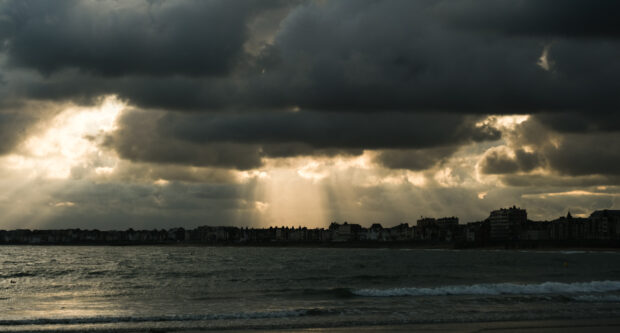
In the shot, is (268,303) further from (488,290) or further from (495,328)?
(488,290)

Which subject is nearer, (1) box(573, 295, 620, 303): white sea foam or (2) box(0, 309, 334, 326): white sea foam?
(2) box(0, 309, 334, 326): white sea foam

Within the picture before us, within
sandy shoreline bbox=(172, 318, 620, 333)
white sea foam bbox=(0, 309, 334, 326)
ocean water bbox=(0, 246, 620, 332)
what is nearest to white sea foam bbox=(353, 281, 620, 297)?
ocean water bbox=(0, 246, 620, 332)

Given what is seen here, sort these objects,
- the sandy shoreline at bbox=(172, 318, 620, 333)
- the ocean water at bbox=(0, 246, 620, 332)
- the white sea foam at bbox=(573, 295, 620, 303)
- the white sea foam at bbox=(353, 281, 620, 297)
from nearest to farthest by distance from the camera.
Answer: the sandy shoreline at bbox=(172, 318, 620, 333) < the ocean water at bbox=(0, 246, 620, 332) < the white sea foam at bbox=(573, 295, 620, 303) < the white sea foam at bbox=(353, 281, 620, 297)

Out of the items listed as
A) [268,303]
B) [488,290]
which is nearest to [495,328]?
[268,303]

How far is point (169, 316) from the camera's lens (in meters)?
35.4

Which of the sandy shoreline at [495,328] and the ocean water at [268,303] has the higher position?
the sandy shoreline at [495,328]

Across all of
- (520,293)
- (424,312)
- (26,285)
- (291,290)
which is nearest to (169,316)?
(424,312)

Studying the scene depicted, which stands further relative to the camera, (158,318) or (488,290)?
(488,290)

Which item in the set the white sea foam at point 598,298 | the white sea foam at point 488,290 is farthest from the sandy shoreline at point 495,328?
the white sea foam at point 488,290

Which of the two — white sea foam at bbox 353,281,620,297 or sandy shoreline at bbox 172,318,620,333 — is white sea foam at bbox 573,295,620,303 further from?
sandy shoreline at bbox 172,318,620,333

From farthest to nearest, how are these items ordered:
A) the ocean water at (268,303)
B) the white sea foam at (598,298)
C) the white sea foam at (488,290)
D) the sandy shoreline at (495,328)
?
the white sea foam at (488,290), the white sea foam at (598,298), the ocean water at (268,303), the sandy shoreline at (495,328)

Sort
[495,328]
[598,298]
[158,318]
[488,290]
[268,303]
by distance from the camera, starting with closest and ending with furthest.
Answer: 1. [495,328]
2. [158,318]
3. [268,303]
4. [598,298]
5. [488,290]

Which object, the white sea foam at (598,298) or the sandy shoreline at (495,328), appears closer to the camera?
the sandy shoreline at (495,328)

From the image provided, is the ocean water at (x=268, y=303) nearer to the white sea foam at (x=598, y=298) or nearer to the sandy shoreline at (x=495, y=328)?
the white sea foam at (x=598, y=298)
